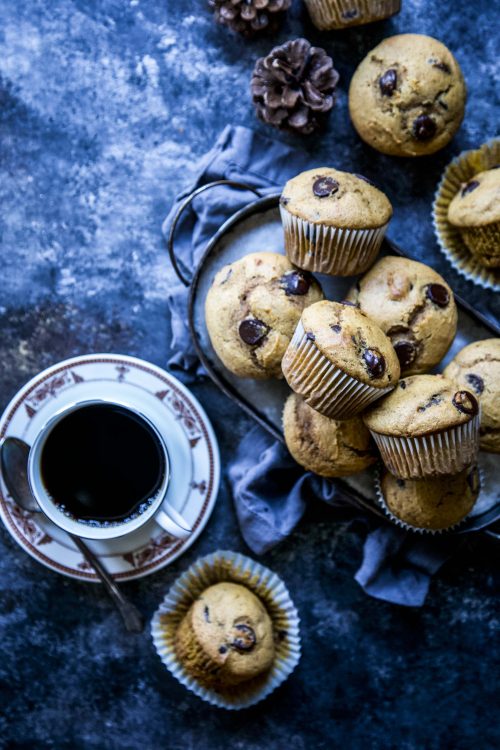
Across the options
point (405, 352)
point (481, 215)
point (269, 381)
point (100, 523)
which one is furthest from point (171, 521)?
point (481, 215)

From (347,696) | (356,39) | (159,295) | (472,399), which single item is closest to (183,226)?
(159,295)

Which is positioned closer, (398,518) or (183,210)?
(398,518)

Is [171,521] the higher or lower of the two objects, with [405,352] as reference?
lower

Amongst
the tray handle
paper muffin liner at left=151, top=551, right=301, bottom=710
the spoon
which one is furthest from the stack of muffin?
the spoon

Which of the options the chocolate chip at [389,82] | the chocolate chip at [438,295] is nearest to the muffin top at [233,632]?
the chocolate chip at [438,295]

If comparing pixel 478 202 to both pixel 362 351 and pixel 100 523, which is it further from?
pixel 100 523

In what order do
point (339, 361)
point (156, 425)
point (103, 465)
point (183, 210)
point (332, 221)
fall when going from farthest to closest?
point (183, 210) → point (156, 425) → point (103, 465) → point (332, 221) → point (339, 361)
